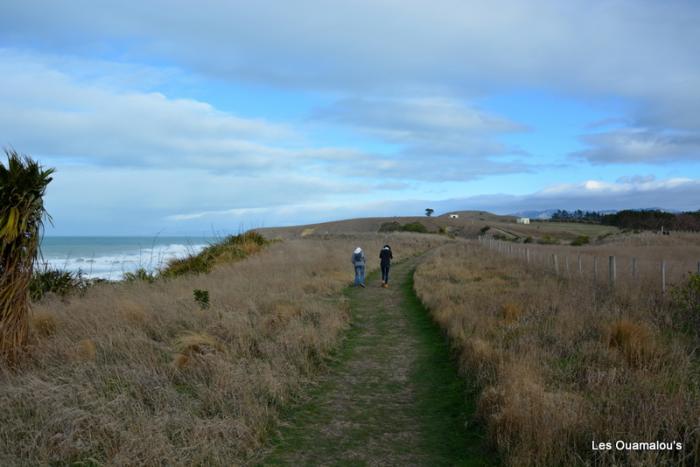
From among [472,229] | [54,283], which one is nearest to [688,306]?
[54,283]

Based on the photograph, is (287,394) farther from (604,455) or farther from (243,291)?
(243,291)

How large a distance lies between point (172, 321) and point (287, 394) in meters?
4.38

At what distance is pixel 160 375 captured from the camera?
7980 millimetres

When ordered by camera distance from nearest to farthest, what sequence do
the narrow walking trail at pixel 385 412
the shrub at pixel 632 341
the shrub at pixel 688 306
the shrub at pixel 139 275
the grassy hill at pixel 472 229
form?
the narrow walking trail at pixel 385 412, the shrub at pixel 632 341, the shrub at pixel 688 306, the shrub at pixel 139 275, the grassy hill at pixel 472 229

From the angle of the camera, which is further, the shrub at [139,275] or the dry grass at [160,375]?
the shrub at [139,275]

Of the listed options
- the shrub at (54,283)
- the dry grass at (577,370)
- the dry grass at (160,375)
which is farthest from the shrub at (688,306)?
the shrub at (54,283)

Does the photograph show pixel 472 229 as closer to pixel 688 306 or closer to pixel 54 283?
pixel 54 283

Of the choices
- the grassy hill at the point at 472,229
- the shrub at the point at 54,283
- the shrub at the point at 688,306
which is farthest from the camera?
the grassy hill at the point at 472,229

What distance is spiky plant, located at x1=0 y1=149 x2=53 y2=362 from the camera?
877 cm

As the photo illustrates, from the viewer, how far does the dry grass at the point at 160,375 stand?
227 inches

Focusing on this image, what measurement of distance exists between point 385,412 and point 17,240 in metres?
6.59

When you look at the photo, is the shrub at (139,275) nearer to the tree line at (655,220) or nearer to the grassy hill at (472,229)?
the grassy hill at (472,229)

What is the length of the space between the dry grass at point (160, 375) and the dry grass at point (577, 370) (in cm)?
274

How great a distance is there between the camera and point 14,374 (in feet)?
28.3
